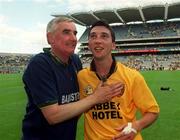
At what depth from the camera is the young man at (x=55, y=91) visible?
4148 mm

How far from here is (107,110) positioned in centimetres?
439

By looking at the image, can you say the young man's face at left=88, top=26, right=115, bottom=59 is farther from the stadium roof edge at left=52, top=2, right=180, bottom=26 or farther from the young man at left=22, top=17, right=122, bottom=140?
the stadium roof edge at left=52, top=2, right=180, bottom=26

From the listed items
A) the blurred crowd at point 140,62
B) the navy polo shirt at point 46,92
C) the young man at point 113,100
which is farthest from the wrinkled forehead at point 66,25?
the blurred crowd at point 140,62

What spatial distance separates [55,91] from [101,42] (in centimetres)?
73

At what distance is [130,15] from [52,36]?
98542 millimetres

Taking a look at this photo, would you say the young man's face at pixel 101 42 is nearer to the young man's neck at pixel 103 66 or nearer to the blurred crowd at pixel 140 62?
the young man's neck at pixel 103 66

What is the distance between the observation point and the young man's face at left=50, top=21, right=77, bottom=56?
4484 mm

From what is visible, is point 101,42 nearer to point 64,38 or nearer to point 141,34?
point 64,38

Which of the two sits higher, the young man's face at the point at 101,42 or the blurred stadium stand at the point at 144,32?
the young man's face at the point at 101,42

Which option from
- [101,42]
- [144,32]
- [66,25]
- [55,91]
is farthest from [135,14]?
[55,91]

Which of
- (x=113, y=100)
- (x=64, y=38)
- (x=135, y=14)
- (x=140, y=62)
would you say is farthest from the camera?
(x=135, y=14)

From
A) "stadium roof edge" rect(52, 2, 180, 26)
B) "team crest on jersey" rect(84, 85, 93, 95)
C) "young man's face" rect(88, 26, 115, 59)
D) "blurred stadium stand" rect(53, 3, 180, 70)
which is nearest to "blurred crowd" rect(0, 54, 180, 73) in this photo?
"blurred stadium stand" rect(53, 3, 180, 70)

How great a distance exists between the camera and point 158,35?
101312mm

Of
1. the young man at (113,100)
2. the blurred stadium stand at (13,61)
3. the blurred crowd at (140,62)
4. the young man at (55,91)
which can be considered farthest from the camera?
the blurred stadium stand at (13,61)
